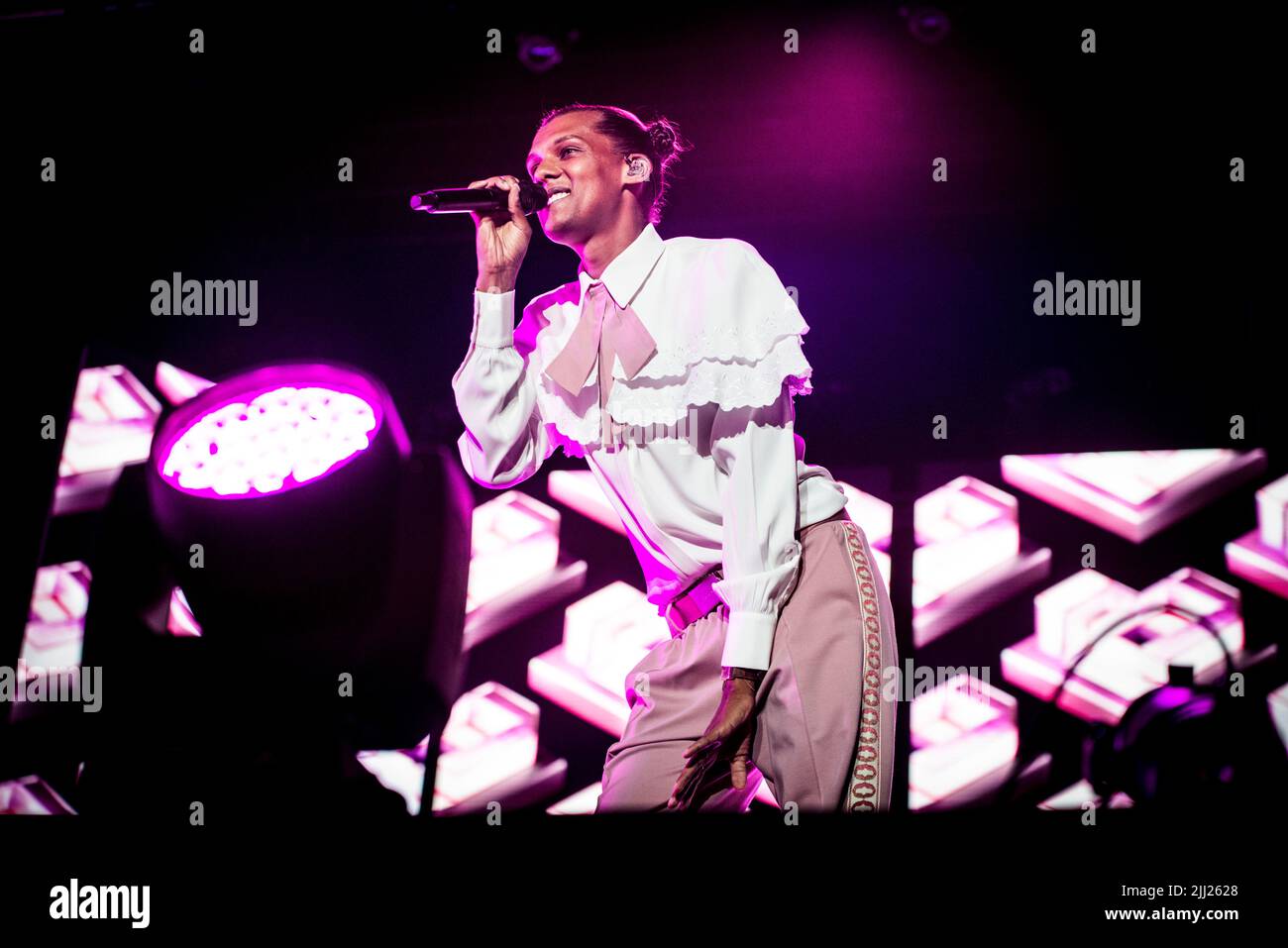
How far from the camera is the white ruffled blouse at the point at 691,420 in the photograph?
166 centimetres

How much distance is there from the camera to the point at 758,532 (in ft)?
5.38

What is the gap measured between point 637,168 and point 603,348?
0.36 metres

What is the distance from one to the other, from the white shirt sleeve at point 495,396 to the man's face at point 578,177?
15 centimetres

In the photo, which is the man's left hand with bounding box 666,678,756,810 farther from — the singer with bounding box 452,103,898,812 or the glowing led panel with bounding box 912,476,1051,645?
the glowing led panel with bounding box 912,476,1051,645

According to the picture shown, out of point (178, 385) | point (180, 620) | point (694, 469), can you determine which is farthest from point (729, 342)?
point (178, 385)

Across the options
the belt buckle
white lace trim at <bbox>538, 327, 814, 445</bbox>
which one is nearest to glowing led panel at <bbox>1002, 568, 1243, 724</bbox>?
the belt buckle

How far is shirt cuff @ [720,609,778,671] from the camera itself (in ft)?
5.32

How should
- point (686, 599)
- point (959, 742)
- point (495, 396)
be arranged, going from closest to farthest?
1. point (686, 599)
2. point (495, 396)
3. point (959, 742)

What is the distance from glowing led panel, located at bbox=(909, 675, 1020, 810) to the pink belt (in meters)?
1.12

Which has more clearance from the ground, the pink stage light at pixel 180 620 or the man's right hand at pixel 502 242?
the man's right hand at pixel 502 242

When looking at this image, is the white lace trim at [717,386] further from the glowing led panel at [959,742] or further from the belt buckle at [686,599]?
the glowing led panel at [959,742]

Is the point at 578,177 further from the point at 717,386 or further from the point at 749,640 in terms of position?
the point at 749,640

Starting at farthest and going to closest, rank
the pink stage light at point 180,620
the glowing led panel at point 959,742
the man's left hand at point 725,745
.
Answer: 1. the glowing led panel at point 959,742
2. the pink stage light at point 180,620
3. the man's left hand at point 725,745

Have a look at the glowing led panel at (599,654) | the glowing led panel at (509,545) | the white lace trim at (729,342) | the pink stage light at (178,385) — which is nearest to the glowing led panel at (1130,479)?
the glowing led panel at (599,654)
